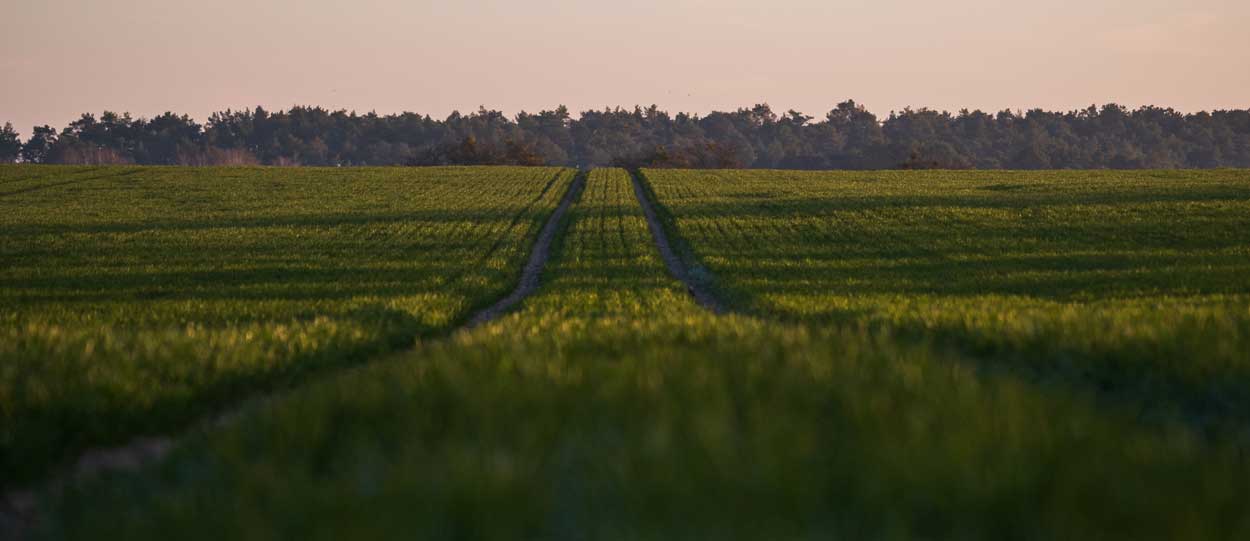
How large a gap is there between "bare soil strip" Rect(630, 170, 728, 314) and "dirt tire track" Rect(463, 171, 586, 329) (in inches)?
173

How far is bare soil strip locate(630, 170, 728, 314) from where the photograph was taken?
2091cm

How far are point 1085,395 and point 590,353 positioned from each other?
370 centimetres

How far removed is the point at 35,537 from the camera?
4.21 metres

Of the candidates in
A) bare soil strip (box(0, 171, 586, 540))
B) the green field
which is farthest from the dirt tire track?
bare soil strip (box(0, 171, 586, 540))

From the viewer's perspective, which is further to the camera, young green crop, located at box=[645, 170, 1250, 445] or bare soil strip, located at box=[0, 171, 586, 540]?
young green crop, located at box=[645, 170, 1250, 445]

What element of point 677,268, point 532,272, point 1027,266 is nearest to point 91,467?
point 532,272

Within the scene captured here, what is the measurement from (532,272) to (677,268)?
504 cm

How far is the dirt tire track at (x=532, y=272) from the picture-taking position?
61.5ft

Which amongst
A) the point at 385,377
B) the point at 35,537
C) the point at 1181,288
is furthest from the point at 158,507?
the point at 1181,288

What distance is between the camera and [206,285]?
23781 millimetres

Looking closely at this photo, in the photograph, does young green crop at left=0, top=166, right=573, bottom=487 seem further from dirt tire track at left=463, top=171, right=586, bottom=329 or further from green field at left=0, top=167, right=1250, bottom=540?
dirt tire track at left=463, top=171, right=586, bottom=329

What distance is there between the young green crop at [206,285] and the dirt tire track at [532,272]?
42cm

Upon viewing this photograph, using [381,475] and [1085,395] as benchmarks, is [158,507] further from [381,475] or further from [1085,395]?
[1085,395]

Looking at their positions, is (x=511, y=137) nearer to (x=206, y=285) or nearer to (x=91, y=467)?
(x=206, y=285)
